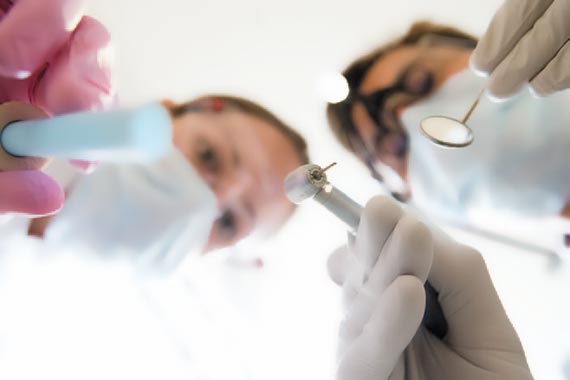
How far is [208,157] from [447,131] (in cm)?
41

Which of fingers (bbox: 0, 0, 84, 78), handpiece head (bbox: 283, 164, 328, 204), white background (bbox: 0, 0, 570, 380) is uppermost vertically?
fingers (bbox: 0, 0, 84, 78)

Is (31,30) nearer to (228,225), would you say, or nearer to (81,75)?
(81,75)

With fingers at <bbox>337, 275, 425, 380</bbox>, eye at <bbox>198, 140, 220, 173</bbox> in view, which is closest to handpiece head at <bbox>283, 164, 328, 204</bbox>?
fingers at <bbox>337, 275, 425, 380</bbox>

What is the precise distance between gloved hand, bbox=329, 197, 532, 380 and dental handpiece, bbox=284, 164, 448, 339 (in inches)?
0.5

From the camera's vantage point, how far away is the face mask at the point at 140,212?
752 mm

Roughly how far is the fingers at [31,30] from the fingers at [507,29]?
1.87 ft

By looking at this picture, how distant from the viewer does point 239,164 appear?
0.93 meters

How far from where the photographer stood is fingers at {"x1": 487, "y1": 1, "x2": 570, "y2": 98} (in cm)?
68

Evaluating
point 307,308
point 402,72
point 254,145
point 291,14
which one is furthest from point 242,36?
point 307,308

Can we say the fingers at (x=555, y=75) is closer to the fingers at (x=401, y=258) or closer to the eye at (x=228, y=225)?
the fingers at (x=401, y=258)

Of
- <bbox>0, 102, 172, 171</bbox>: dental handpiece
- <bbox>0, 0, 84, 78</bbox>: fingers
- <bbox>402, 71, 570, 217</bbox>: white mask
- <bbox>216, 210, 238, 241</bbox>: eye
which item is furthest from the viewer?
<bbox>216, 210, 238, 241</bbox>: eye

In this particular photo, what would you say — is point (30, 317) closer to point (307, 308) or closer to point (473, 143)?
point (307, 308)

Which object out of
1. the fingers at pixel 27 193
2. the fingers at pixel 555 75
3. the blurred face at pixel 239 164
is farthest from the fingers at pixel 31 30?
the fingers at pixel 555 75

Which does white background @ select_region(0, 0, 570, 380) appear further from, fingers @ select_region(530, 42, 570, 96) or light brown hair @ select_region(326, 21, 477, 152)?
fingers @ select_region(530, 42, 570, 96)
